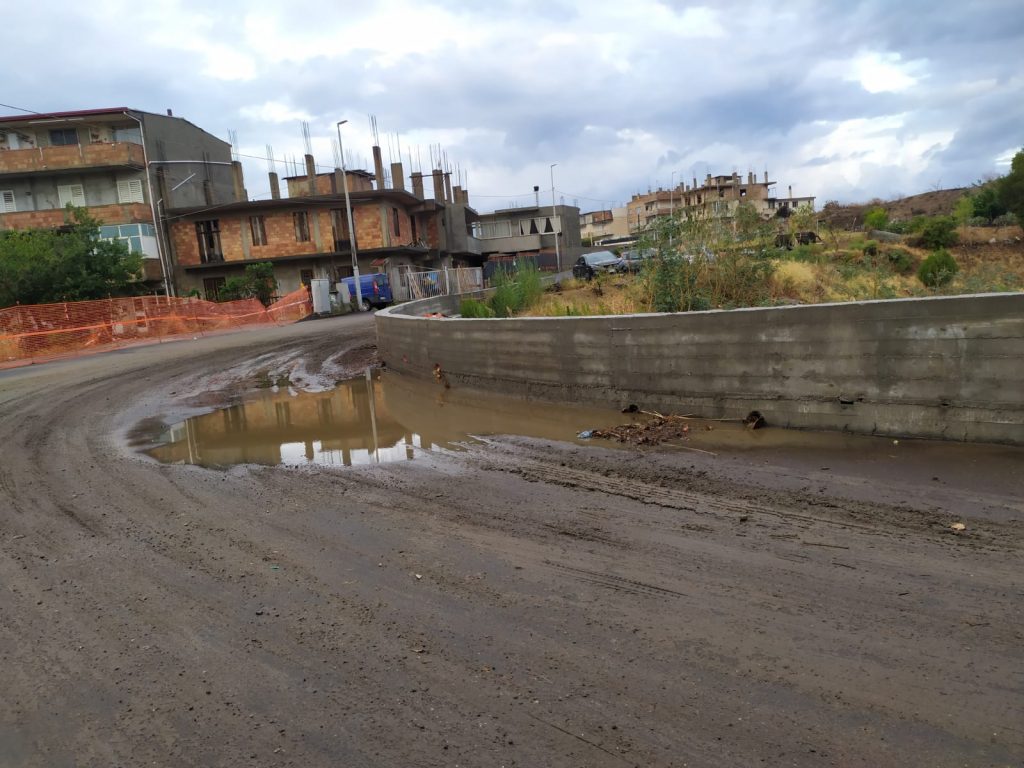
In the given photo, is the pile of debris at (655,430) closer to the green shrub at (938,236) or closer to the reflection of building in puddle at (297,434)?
the reflection of building in puddle at (297,434)

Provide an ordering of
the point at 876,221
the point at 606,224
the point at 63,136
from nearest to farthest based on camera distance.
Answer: the point at 63,136
the point at 876,221
the point at 606,224

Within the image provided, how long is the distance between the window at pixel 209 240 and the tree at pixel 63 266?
526 inches

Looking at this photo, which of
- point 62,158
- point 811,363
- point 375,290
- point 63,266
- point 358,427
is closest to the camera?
point 811,363

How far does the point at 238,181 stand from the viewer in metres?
60.0

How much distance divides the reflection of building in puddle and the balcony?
3991 centimetres

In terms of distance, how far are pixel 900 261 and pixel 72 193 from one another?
152 feet

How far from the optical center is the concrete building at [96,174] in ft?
143

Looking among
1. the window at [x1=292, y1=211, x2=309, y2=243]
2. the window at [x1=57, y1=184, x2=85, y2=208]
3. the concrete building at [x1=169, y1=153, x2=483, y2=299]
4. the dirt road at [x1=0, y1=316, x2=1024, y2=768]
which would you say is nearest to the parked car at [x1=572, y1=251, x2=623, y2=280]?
the concrete building at [x1=169, y1=153, x2=483, y2=299]

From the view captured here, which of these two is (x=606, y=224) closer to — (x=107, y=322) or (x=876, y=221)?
(x=876, y=221)

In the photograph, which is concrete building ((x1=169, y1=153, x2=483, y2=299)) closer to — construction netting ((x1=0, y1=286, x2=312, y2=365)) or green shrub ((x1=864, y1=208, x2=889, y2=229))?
construction netting ((x1=0, y1=286, x2=312, y2=365))

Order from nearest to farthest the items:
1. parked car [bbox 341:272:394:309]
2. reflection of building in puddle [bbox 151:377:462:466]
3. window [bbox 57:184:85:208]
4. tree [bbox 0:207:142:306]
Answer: reflection of building in puddle [bbox 151:377:462:466]
tree [bbox 0:207:142:306]
parked car [bbox 341:272:394:309]
window [bbox 57:184:85:208]

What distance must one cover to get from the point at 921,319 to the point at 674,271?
440 cm

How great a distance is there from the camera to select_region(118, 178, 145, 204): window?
1784 inches

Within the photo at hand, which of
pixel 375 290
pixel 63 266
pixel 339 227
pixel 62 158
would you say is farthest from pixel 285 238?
pixel 63 266
